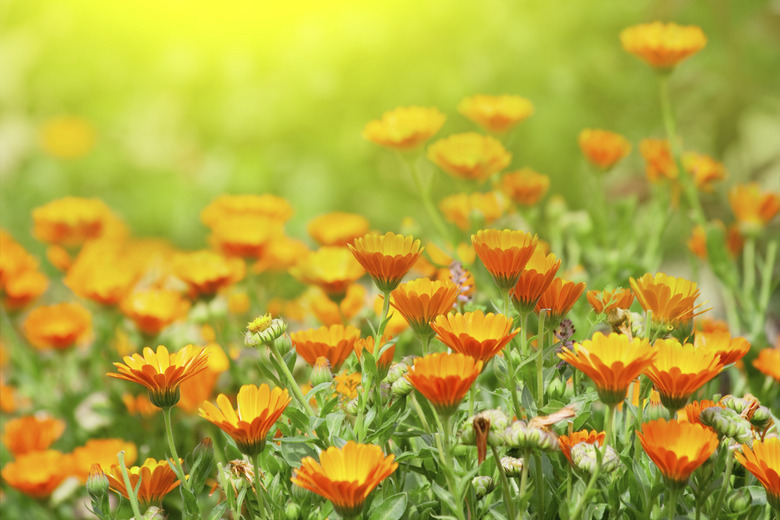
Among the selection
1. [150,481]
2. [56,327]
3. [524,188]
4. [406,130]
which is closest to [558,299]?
[150,481]

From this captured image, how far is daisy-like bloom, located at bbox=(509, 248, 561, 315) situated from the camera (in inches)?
26.5

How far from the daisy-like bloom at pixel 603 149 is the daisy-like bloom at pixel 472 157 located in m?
0.22

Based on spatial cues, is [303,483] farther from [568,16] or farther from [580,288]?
[568,16]

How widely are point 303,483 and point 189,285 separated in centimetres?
62

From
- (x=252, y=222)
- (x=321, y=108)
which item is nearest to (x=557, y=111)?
(x=321, y=108)

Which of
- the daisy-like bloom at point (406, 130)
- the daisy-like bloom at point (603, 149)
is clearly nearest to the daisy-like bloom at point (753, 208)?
the daisy-like bloom at point (603, 149)

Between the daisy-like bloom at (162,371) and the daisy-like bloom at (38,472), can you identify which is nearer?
the daisy-like bloom at (162,371)

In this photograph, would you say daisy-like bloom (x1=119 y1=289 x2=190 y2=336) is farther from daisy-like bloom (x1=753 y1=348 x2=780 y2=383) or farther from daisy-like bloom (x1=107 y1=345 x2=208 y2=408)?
daisy-like bloom (x1=753 y1=348 x2=780 y2=383)

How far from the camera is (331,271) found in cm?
107

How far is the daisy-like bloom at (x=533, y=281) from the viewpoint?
0.67 meters

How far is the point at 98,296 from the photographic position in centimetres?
124

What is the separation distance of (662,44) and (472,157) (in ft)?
1.09

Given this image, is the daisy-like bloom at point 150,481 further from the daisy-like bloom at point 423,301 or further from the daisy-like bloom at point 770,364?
the daisy-like bloom at point 770,364

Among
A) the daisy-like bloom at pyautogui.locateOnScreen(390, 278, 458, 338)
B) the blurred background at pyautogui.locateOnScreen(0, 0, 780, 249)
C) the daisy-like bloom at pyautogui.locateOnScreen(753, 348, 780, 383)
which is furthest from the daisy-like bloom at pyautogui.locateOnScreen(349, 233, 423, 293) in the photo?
the blurred background at pyautogui.locateOnScreen(0, 0, 780, 249)
